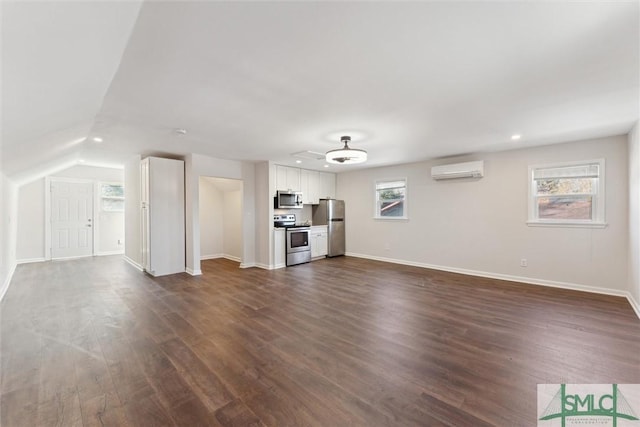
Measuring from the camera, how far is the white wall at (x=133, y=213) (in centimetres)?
586

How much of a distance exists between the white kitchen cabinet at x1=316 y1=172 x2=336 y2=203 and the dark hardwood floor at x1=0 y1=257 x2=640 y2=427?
3.71 metres

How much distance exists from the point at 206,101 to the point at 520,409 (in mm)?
3670

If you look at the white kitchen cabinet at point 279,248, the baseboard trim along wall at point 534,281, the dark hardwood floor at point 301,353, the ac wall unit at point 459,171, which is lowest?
the dark hardwood floor at point 301,353

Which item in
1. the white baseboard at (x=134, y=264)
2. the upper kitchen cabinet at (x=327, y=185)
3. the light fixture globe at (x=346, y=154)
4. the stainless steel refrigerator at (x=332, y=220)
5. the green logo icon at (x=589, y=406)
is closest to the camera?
the green logo icon at (x=589, y=406)

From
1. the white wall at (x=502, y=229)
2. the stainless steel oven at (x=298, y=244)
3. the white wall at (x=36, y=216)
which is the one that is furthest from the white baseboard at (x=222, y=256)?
the white wall at (x=502, y=229)

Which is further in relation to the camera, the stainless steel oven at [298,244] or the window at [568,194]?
the stainless steel oven at [298,244]

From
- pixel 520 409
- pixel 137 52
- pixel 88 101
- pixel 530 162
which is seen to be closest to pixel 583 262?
pixel 530 162

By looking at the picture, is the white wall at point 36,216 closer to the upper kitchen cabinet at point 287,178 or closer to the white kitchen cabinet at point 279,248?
the upper kitchen cabinet at point 287,178

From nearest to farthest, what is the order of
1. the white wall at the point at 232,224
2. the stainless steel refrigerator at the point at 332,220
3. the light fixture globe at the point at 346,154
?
the light fixture globe at the point at 346,154 → the white wall at the point at 232,224 → the stainless steel refrigerator at the point at 332,220

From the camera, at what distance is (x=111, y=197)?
786 centimetres

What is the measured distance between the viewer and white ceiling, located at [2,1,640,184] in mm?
1478

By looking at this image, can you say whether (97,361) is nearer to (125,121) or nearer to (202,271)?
(125,121)

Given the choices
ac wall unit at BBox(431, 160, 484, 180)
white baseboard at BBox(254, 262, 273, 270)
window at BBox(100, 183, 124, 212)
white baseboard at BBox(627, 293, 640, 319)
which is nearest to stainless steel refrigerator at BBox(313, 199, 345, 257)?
white baseboard at BBox(254, 262, 273, 270)

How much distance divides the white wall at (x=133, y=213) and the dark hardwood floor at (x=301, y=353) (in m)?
1.71
